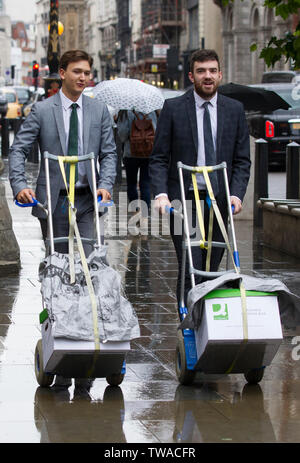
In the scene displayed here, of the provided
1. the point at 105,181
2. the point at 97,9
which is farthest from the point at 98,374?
the point at 97,9

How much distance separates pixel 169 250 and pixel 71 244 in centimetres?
607

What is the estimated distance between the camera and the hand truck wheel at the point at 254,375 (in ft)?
20.2

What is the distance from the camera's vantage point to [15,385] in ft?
20.0

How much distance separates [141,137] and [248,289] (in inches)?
328

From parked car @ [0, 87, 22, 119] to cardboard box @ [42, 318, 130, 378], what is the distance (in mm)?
49386

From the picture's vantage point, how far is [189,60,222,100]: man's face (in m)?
6.50

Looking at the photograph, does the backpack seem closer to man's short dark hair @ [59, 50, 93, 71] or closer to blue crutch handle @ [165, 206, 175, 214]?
man's short dark hair @ [59, 50, 93, 71]

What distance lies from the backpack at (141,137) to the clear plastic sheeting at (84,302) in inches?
318

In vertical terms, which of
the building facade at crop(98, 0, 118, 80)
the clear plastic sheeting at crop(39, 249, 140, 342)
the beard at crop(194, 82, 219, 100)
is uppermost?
the building facade at crop(98, 0, 118, 80)

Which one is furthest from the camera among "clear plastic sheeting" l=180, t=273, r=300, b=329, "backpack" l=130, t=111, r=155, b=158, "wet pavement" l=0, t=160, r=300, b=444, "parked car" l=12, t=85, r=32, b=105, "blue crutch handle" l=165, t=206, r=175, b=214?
"parked car" l=12, t=85, r=32, b=105

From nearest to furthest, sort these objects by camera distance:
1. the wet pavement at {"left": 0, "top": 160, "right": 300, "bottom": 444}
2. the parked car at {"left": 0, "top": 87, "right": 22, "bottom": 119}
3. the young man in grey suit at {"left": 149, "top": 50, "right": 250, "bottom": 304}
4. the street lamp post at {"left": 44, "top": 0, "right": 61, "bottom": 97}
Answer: the wet pavement at {"left": 0, "top": 160, "right": 300, "bottom": 444}, the young man in grey suit at {"left": 149, "top": 50, "right": 250, "bottom": 304}, the street lamp post at {"left": 44, "top": 0, "right": 61, "bottom": 97}, the parked car at {"left": 0, "top": 87, "right": 22, "bottom": 119}

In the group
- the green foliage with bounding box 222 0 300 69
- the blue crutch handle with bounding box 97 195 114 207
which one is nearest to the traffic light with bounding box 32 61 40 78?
the green foliage with bounding box 222 0 300 69

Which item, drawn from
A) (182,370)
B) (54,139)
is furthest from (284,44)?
(182,370)

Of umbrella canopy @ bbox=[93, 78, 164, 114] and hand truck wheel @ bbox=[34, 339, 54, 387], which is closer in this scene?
hand truck wheel @ bbox=[34, 339, 54, 387]
